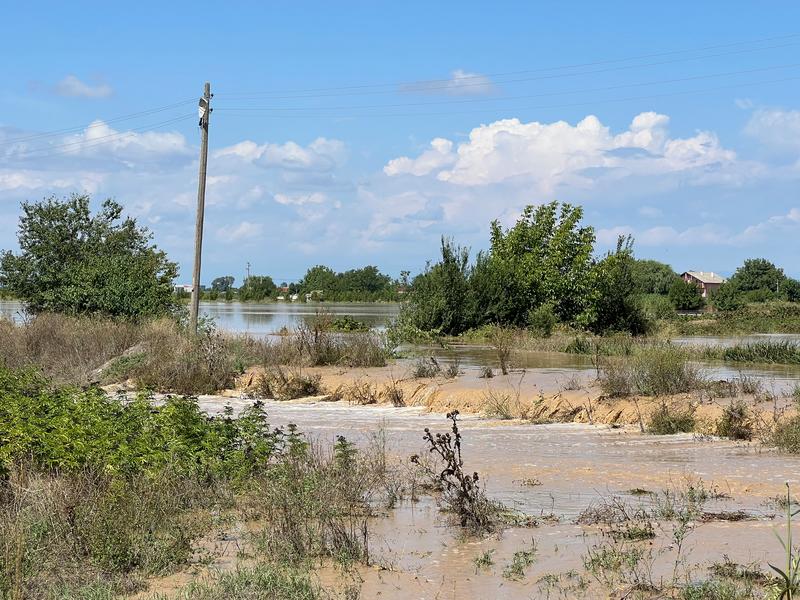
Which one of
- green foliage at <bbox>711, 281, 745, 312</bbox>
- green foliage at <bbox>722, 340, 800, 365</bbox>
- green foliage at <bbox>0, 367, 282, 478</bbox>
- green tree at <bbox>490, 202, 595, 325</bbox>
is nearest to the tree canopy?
green tree at <bbox>490, 202, 595, 325</bbox>

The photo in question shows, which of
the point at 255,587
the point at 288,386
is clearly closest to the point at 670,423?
the point at 288,386

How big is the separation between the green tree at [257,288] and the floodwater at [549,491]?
13577 cm

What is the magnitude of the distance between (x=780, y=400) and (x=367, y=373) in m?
11.5

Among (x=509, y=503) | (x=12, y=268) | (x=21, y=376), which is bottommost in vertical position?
(x=509, y=503)

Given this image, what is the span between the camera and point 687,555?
9.52 metres

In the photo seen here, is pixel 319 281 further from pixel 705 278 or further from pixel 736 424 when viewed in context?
pixel 736 424

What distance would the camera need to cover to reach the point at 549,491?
13.6m

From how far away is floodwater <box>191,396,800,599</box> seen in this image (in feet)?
30.3

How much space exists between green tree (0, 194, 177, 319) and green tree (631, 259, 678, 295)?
90.1 metres

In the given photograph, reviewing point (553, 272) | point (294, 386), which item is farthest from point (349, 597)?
point (553, 272)

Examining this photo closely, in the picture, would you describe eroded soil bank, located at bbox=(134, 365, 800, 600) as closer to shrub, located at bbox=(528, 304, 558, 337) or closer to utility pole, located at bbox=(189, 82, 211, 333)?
utility pole, located at bbox=(189, 82, 211, 333)

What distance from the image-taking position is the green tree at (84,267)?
33.7 m

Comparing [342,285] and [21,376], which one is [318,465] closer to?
[21,376]

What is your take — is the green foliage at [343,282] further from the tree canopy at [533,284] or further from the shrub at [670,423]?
the shrub at [670,423]
